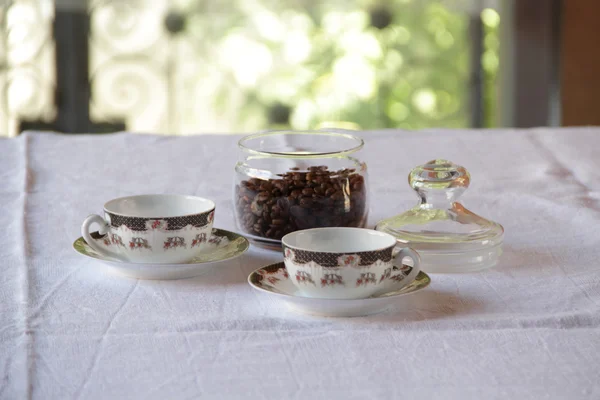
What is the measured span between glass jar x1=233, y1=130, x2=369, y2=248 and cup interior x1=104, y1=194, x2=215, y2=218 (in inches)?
2.0

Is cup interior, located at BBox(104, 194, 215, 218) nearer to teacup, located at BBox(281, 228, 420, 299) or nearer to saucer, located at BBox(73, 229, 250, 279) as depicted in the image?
saucer, located at BBox(73, 229, 250, 279)

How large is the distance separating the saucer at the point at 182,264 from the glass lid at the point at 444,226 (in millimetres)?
144

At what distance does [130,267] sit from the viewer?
705 mm

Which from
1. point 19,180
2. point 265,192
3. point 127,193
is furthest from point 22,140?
point 265,192

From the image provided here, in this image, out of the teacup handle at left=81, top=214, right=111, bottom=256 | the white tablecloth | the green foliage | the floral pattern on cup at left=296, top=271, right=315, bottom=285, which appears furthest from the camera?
the green foliage

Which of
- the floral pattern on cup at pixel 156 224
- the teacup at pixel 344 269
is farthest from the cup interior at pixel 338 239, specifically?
the floral pattern on cup at pixel 156 224

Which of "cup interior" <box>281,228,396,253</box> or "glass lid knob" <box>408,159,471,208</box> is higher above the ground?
"glass lid knob" <box>408,159,471,208</box>

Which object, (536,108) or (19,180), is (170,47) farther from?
(19,180)

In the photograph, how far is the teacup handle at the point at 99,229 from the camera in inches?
28.6

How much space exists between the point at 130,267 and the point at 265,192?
0.51 feet

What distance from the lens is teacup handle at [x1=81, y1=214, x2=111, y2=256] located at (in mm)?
728

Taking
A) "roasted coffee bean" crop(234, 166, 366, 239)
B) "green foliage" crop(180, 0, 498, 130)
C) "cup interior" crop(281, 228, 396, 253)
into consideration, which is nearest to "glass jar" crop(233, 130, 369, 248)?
"roasted coffee bean" crop(234, 166, 366, 239)

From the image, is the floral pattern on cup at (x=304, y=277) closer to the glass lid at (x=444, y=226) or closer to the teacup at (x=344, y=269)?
the teacup at (x=344, y=269)

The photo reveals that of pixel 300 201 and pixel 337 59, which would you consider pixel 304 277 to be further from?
pixel 337 59
